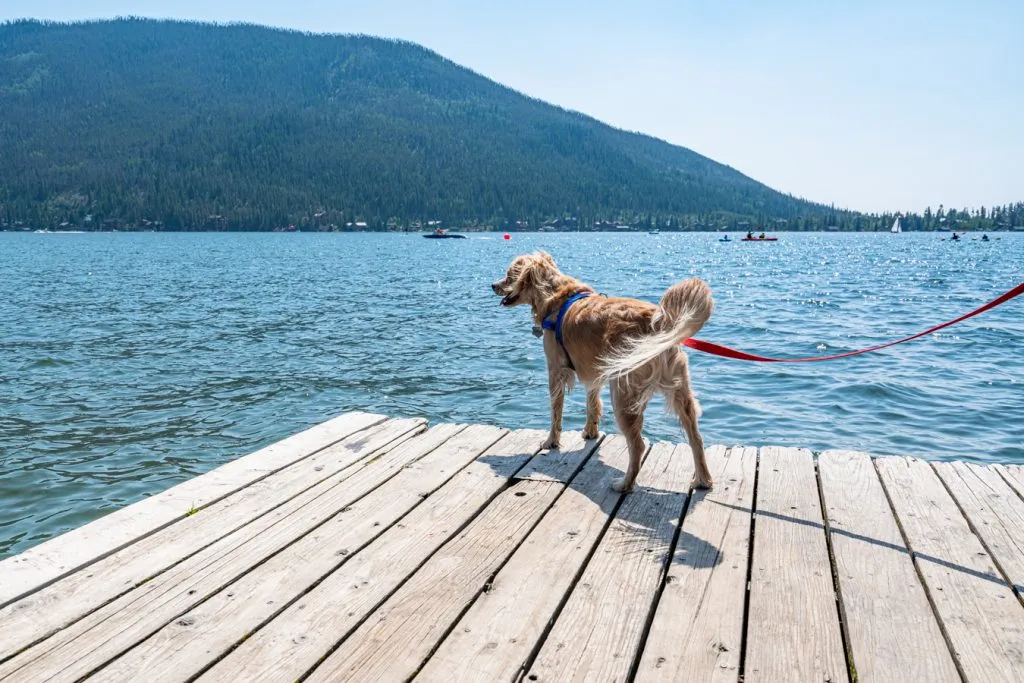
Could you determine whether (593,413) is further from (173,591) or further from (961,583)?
(173,591)

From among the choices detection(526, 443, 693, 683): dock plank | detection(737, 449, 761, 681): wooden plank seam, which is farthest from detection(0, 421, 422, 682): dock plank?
detection(737, 449, 761, 681): wooden plank seam

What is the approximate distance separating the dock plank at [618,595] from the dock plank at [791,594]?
43 centimetres

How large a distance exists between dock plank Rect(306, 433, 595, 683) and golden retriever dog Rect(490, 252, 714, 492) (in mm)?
739

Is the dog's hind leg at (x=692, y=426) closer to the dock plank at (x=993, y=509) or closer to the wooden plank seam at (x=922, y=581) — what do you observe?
the wooden plank seam at (x=922, y=581)

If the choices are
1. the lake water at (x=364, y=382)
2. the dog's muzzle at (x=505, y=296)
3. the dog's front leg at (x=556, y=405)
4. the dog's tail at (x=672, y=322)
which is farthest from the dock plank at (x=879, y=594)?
the lake water at (x=364, y=382)

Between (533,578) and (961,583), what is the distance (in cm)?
189

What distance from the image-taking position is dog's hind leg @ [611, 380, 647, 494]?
446 cm

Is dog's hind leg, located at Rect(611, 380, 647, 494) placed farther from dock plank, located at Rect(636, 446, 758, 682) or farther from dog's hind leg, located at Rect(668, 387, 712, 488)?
dock plank, located at Rect(636, 446, 758, 682)

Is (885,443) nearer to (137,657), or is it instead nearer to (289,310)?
(137,657)

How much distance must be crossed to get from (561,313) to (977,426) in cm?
794

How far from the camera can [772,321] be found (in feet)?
72.1

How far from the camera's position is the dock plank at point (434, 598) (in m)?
2.64

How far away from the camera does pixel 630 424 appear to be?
4.54 m

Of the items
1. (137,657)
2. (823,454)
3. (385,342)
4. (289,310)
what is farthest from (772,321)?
(137,657)
